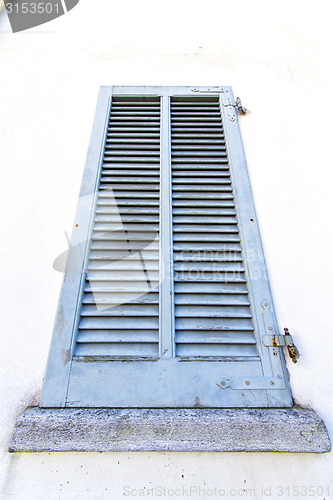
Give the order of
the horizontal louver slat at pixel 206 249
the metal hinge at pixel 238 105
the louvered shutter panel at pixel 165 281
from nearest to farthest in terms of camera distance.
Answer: the louvered shutter panel at pixel 165 281 < the horizontal louver slat at pixel 206 249 < the metal hinge at pixel 238 105

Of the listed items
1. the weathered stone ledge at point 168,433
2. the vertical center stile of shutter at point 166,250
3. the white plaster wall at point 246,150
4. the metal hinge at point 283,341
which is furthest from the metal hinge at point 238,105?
the weathered stone ledge at point 168,433

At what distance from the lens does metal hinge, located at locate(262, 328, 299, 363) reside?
121 centimetres

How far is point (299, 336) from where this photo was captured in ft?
4.25

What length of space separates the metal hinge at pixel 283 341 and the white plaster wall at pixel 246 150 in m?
0.08

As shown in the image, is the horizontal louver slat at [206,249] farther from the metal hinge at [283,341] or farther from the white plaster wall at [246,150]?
the white plaster wall at [246,150]

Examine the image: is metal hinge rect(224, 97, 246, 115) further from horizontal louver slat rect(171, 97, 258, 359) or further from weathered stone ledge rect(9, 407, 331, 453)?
weathered stone ledge rect(9, 407, 331, 453)

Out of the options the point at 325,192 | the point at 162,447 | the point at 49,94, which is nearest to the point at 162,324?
the point at 162,447

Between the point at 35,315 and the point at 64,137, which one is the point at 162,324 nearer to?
the point at 35,315

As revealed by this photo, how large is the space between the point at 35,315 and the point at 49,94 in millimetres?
1780

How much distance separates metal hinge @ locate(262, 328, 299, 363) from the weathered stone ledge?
268 millimetres

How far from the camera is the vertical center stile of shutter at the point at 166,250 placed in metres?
1.23

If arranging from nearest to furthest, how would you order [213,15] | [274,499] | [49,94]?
[274,499], [49,94], [213,15]

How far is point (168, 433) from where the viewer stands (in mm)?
1023

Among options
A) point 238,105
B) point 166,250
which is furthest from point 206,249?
point 238,105
